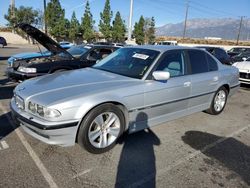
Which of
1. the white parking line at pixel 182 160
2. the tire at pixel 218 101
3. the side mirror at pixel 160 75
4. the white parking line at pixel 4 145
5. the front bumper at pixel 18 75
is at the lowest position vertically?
the white parking line at pixel 182 160

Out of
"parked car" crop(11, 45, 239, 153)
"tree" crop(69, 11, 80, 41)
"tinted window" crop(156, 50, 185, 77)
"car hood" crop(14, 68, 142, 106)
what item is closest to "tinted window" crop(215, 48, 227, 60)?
"parked car" crop(11, 45, 239, 153)

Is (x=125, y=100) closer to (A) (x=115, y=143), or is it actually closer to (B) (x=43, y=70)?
(A) (x=115, y=143)

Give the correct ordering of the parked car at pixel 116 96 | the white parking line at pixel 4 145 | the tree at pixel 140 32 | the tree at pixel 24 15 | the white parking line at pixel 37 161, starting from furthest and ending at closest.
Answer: the tree at pixel 24 15
the tree at pixel 140 32
the white parking line at pixel 4 145
the parked car at pixel 116 96
the white parking line at pixel 37 161

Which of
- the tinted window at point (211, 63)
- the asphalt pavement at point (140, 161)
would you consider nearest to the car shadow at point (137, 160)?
the asphalt pavement at point (140, 161)

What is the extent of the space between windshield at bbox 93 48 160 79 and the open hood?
311 cm

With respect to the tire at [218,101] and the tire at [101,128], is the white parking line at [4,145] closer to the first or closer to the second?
the tire at [101,128]

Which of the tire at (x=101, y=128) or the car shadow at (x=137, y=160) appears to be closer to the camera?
the car shadow at (x=137, y=160)

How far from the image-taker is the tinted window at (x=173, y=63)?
4266mm

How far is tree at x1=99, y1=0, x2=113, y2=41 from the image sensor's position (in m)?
46.4

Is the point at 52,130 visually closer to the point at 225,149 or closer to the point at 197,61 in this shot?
the point at 225,149

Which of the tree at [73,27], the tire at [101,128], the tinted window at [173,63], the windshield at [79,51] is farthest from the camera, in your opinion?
the tree at [73,27]

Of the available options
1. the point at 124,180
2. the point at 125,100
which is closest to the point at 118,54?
the point at 125,100

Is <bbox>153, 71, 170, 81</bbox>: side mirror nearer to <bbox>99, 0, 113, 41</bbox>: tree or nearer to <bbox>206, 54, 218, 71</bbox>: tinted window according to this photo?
<bbox>206, 54, 218, 71</bbox>: tinted window

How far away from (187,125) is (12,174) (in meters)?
3.24
